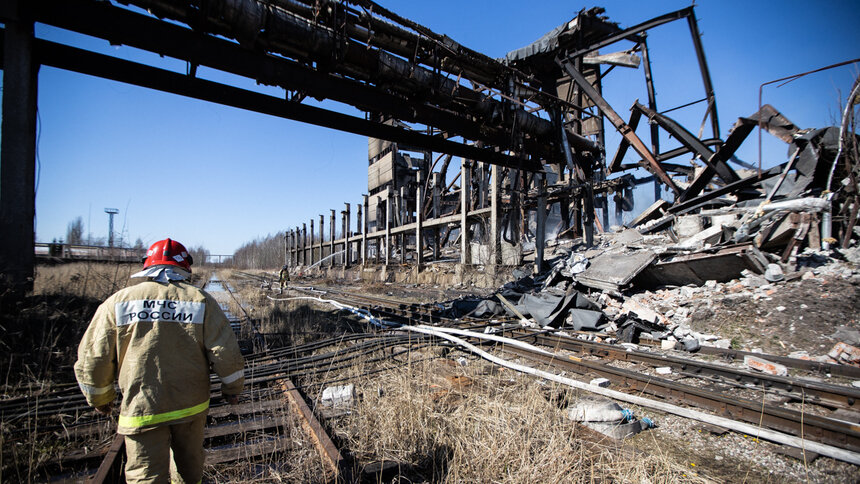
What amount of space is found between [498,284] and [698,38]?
9.09 meters

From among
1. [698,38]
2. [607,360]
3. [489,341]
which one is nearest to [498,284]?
[489,341]

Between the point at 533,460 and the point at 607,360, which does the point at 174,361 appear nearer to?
the point at 533,460

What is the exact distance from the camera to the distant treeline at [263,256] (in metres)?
55.1

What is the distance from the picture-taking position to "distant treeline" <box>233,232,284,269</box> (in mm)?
55069

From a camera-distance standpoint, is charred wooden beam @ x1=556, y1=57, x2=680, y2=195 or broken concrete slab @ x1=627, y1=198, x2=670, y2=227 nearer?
charred wooden beam @ x1=556, y1=57, x2=680, y2=195

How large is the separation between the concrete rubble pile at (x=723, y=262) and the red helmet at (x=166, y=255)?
19.4 ft

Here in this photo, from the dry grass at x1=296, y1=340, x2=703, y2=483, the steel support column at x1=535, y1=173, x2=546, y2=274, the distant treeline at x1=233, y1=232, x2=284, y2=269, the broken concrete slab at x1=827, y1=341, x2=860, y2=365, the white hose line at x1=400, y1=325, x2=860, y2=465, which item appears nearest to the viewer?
the dry grass at x1=296, y1=340, x2=703, y2=483

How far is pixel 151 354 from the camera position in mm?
1874

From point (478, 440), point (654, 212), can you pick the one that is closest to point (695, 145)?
point (654, 212)

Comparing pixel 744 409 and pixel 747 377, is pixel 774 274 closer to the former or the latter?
pixel 747 377

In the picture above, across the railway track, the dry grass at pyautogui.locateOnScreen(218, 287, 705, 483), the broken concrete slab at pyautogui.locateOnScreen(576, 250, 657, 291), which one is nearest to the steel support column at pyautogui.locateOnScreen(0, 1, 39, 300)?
the railway track

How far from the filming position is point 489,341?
5.86m

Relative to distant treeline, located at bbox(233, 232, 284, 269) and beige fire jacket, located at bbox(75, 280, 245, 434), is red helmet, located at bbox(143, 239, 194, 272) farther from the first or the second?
distant treeline, located at bbox(233, 232, 284, 269)

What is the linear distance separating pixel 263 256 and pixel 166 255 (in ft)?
209
